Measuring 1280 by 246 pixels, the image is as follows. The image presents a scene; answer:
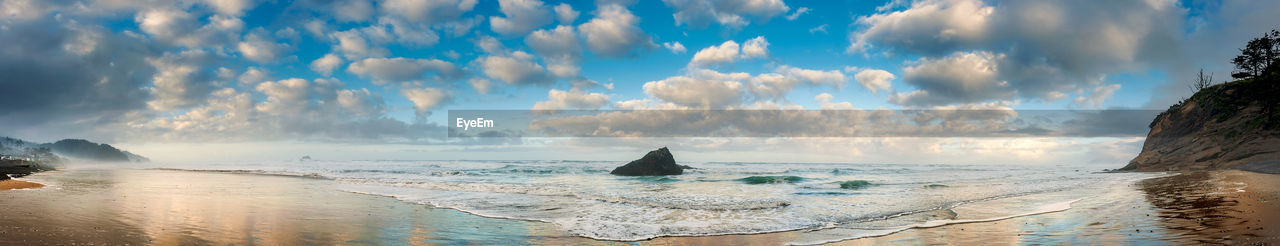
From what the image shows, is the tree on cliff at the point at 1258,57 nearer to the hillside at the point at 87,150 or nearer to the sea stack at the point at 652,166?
the sea stack at the point at 652,166

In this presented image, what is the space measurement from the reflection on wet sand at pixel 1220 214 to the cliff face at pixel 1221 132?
17.7 metres

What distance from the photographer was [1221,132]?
3553cm

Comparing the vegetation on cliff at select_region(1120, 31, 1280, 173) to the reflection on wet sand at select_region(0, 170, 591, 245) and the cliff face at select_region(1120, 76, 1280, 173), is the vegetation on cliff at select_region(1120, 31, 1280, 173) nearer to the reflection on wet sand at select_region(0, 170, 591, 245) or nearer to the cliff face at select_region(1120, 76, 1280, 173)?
the cliff face at select_region(1120, 76, 1280, 173)

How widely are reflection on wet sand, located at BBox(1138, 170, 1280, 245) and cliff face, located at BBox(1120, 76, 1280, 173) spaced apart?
17.7m

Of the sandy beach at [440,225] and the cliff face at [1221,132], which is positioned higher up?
the cliff face at [1221,132]

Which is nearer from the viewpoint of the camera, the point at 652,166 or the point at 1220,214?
the point at 1220,214

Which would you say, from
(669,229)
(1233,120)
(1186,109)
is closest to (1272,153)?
(1233,120)

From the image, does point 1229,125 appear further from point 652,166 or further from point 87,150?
point 87,150

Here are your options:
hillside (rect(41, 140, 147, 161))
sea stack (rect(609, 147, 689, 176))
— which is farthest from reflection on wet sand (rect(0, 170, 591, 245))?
hillside (rect(41, 140, 147, 161))

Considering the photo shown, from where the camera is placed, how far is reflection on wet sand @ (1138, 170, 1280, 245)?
8094mm

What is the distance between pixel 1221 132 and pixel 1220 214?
3744cm

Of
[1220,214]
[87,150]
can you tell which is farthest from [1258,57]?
[87,150]

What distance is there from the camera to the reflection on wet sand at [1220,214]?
8.09 metres

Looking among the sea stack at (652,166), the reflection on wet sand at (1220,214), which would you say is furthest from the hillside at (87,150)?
the reflection on wet sand at (1220,214)
